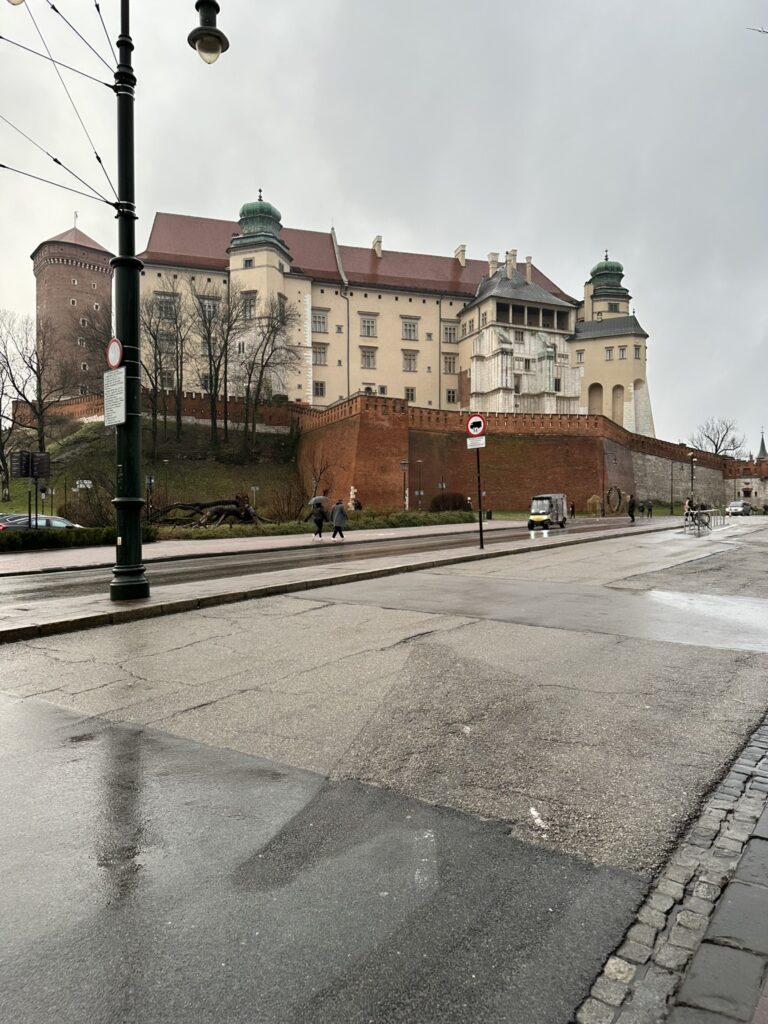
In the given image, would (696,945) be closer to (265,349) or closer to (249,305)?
(265,349)

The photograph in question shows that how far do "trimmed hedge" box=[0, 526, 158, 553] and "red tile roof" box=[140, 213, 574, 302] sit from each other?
158 ft

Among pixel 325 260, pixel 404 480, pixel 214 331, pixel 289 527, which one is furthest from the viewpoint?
pixel 325 260

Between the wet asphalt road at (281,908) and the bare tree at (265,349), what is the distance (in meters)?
54.2

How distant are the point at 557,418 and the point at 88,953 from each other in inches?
2250

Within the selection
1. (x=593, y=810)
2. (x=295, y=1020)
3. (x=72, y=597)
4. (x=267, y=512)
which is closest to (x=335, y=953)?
(x=295, y=1020)

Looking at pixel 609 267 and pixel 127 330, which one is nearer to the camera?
pixel 127 330

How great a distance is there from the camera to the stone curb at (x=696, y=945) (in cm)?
194

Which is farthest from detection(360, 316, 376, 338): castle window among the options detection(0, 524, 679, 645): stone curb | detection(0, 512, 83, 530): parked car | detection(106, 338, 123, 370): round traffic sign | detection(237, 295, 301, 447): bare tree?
detection(106, 338, 123, 370): round traffic sign

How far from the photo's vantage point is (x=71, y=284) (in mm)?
72938

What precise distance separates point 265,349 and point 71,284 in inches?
1191

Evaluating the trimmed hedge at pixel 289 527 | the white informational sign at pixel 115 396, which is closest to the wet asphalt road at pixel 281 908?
the white informational sign at pixel 115 396

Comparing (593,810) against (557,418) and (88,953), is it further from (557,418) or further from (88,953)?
(557,418)

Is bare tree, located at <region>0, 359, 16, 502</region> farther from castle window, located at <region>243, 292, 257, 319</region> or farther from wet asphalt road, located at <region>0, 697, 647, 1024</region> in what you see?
wet asphalt road, located at <region>0, 697, 647, 1024</region>

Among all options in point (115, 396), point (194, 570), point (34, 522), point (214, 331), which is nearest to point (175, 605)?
point (115, 396)
